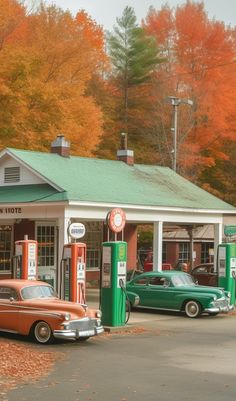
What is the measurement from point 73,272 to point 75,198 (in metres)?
4.12

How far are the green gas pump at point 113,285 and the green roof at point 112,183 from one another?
4161 millimetres

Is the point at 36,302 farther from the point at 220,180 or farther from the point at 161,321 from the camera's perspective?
the point at 220,180

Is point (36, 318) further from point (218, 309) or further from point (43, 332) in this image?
point (218, 309)

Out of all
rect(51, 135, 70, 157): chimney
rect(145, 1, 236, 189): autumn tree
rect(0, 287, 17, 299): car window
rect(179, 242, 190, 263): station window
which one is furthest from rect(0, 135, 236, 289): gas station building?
rect(145, 1, 236, 189): autumn tree

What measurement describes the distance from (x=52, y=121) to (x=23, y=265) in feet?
52.1

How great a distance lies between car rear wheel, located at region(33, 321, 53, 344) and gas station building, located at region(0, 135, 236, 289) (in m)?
6.69

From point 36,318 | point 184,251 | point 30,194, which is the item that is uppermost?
point 30,194

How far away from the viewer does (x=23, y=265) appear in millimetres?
21469

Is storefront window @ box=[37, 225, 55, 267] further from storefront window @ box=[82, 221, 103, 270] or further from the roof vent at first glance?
the roof vent

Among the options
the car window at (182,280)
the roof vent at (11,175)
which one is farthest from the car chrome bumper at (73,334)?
the roof vent at (11,175)

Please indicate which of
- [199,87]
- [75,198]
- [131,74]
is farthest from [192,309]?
[131,74]

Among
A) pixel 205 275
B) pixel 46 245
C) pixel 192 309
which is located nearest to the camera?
pixel 192 309

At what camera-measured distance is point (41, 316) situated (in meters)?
16.6

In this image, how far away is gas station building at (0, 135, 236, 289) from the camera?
80.9 feet
